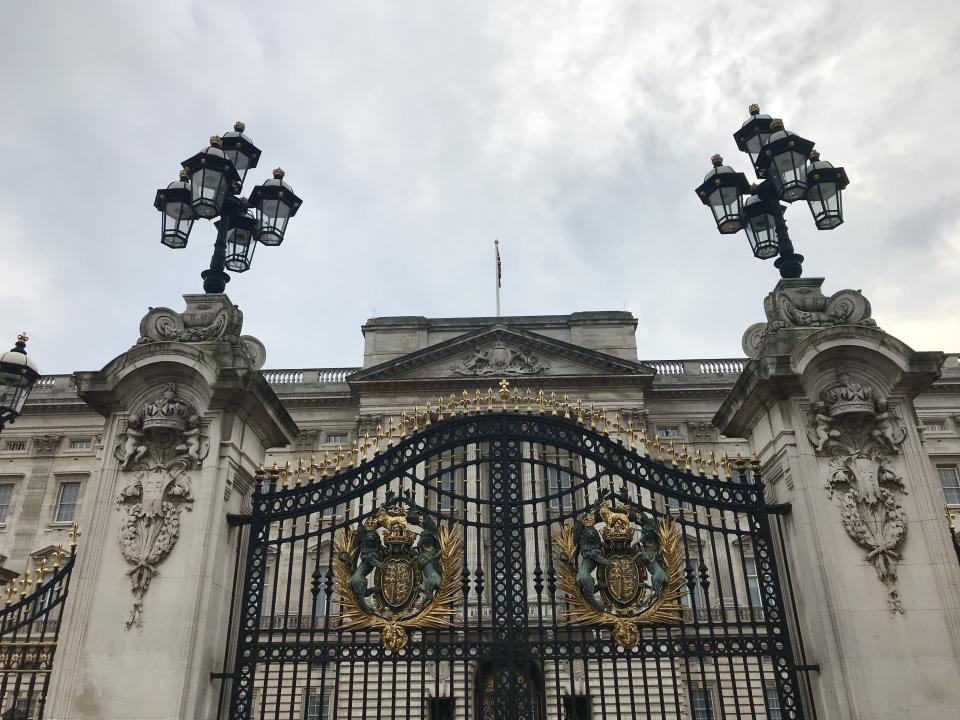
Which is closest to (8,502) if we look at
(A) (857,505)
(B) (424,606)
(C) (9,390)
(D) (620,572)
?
(C) (9,390)

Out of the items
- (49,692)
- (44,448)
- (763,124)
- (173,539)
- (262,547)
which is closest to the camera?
(49,692)

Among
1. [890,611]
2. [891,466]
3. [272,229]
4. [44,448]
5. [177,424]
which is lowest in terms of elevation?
[890,611]

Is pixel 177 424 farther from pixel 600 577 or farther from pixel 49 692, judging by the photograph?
pixel 600 577

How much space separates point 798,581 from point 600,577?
2.11 metres

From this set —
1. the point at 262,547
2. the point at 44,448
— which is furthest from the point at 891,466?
the point at 44,448

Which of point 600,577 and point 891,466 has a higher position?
point 891,466

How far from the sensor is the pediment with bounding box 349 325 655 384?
106 feet

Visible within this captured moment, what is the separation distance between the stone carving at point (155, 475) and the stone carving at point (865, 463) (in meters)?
6.76

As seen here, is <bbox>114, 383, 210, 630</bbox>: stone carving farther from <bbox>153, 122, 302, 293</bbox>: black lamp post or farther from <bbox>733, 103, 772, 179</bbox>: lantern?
<bbox>733, 103, 772, 179</bbox>: lantern

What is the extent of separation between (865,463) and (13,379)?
10195 millimetres

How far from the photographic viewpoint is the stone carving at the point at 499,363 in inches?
1264

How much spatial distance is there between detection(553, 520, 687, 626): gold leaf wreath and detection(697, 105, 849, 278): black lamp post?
376 cm

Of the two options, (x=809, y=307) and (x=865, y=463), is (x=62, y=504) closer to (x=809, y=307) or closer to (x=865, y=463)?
(x=809, y=307)

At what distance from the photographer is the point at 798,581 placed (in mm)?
8047
